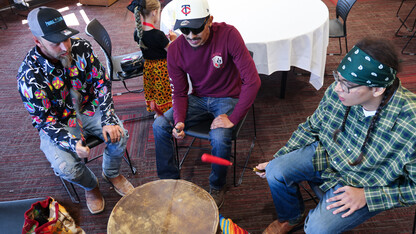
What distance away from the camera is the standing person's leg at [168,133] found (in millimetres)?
2238

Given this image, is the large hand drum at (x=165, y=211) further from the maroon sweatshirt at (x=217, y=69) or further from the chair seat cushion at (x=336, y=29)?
the chair seat cushion at (x=336, y=29)

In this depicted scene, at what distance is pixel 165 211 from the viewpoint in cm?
156

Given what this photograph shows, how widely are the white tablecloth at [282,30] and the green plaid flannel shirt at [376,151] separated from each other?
3.29 ft

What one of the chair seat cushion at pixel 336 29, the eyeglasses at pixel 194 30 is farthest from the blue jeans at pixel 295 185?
the chair seat cushion at pixel 336 29

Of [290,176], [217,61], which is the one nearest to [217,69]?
[217,61]

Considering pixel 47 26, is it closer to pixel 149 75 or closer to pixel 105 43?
pixel 105 43

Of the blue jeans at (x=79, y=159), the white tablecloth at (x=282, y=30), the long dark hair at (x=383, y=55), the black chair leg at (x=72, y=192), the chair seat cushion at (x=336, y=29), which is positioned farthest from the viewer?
the chair seat cushion at (x=336, y=29)

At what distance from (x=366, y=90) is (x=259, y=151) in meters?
1.34

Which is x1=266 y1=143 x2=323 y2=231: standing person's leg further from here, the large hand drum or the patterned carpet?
the large hand drum

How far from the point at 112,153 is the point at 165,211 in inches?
33.8

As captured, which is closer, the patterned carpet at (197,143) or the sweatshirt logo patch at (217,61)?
the sweatshirt logo patch at (217,61)

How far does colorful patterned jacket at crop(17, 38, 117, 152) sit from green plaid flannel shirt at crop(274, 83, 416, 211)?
1357 mm

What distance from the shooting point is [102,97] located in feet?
7.33

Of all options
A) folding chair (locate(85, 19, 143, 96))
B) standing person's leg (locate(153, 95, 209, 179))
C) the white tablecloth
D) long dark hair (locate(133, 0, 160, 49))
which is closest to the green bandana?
standing person's leg (locate(153, 95, 209, 179))
